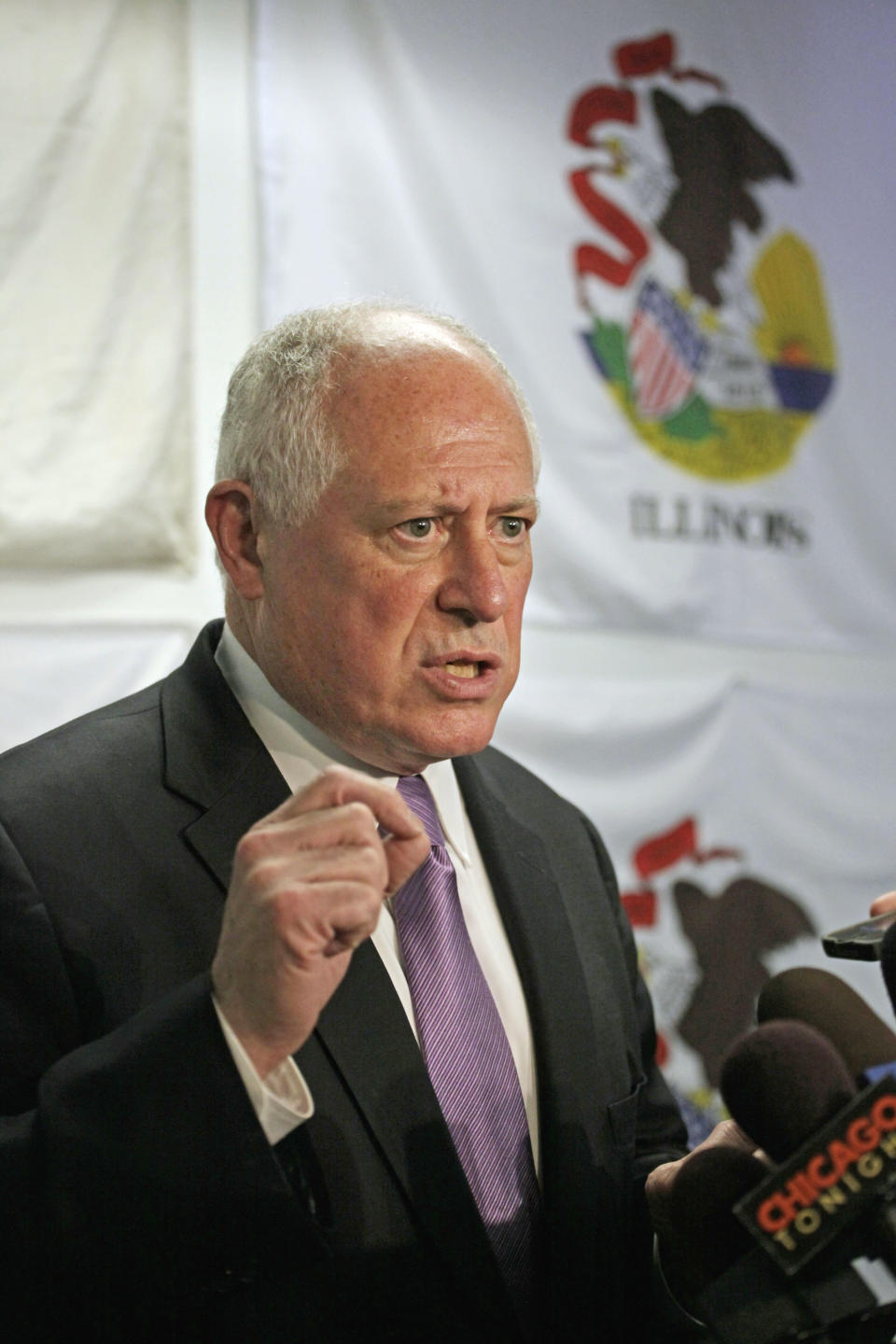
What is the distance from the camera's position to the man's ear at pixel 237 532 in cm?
144

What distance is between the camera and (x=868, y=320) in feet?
11.4

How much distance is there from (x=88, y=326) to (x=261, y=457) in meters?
1.23

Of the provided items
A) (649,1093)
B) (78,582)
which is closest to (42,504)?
(78,582)

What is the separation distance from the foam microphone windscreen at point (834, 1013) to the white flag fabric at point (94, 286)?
177 centimetres

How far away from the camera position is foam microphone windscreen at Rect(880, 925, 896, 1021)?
32.5 inches

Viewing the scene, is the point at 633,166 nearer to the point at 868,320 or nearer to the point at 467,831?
the point at 868,320

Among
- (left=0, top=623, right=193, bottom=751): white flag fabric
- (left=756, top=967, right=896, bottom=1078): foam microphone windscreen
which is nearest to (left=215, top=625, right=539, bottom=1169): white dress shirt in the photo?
(left=756, top=967, right=896, bottom=1078): foam microphone windscreen

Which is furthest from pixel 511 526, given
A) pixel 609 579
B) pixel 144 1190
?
pixel 609 579

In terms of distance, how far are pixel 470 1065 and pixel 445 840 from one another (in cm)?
26

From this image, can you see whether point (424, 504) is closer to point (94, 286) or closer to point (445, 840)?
point (445, 840)

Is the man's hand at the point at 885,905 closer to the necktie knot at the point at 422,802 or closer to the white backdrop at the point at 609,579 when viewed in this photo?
the necktie knot at the point at 422,802

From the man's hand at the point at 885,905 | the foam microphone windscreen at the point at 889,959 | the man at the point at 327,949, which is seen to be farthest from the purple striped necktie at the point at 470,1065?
the foam microphone windscreen at the point at 889,959

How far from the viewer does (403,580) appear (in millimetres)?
1330

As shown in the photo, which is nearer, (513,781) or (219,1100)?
(219,1100)
